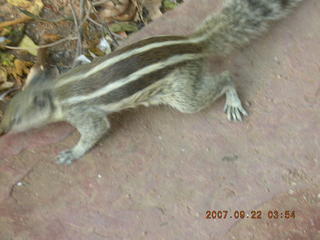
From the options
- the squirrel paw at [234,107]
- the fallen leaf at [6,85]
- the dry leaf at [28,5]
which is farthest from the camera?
the dry leaf at [28,5]

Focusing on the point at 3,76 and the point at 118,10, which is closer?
the point at 3,76

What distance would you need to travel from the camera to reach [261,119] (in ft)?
10.9

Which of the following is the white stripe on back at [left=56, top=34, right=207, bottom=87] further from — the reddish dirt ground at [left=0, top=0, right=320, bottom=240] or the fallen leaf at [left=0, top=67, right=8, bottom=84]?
the fallen leaf at [left=0, top=67, right=8, bottom=84]

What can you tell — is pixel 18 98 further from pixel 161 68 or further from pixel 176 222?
pixel 176 222

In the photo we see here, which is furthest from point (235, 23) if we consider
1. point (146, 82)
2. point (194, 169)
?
point (194, 169)

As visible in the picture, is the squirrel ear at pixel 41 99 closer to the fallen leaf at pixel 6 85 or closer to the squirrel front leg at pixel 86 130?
the squirrel front leg at pixel 86 130

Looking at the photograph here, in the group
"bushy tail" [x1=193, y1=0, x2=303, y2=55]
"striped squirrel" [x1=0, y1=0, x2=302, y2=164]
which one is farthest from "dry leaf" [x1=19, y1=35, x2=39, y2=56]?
"bushy tail" [x1=193, y1=0, x2=303, y2=55]

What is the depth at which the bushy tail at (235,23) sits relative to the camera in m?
3.14

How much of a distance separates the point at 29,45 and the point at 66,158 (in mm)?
1388

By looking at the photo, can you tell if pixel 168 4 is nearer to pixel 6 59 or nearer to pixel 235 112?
pixel 235 112
